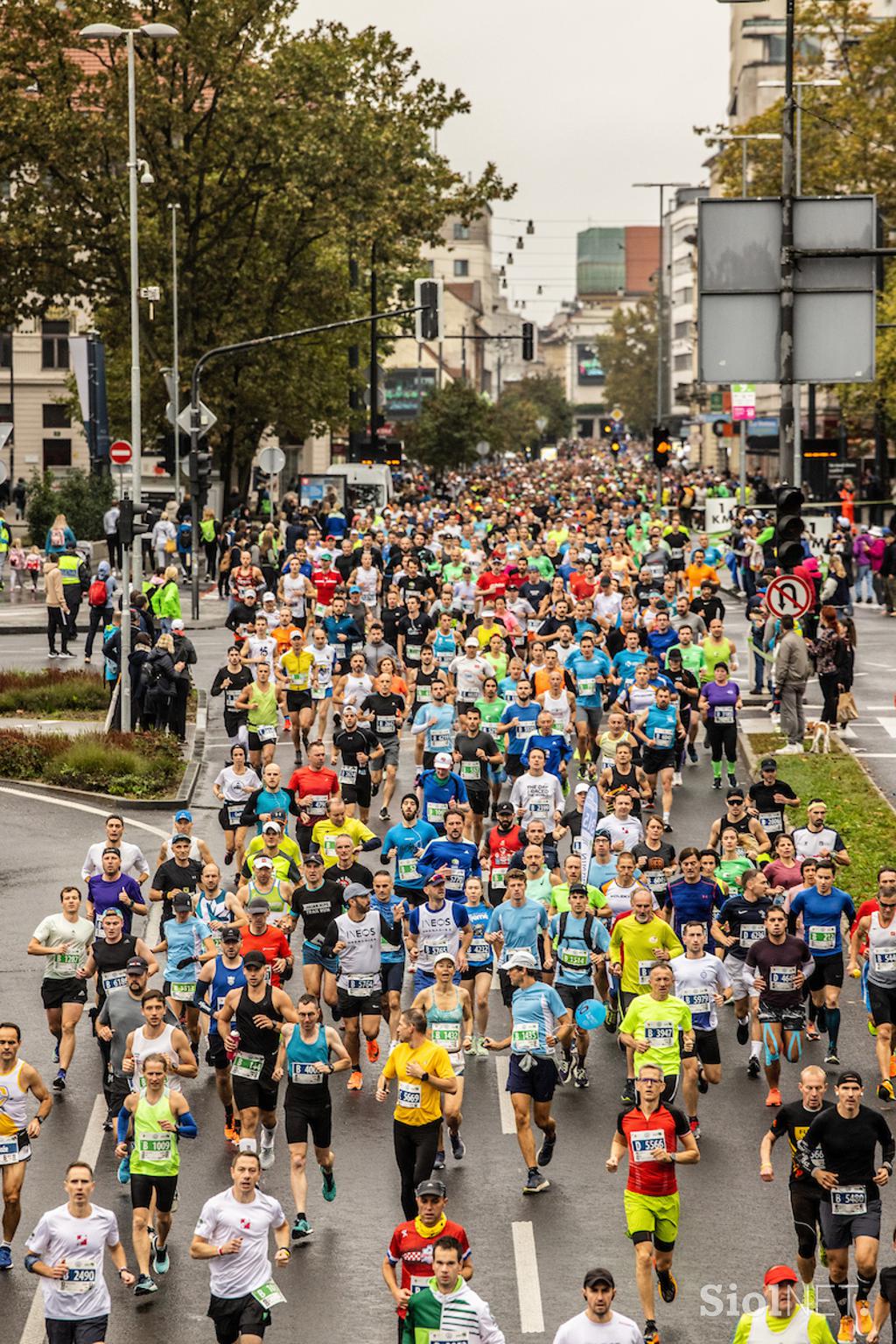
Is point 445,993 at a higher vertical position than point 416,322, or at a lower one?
lower

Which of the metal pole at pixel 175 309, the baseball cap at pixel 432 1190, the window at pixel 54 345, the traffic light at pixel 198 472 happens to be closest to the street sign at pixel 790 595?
the baseball cap at pixel 432 1190

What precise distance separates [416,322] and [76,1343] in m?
37.0

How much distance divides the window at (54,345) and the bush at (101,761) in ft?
196

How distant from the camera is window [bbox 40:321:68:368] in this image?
85625mm

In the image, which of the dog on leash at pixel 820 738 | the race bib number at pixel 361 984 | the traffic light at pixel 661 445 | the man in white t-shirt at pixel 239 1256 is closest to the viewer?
the man in white t-shirt at pixel 239 1256

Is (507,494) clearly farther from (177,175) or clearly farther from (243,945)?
(243,945)

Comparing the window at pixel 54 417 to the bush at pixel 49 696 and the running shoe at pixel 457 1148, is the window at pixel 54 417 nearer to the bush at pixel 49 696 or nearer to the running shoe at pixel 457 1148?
the bush at pixel 49 696

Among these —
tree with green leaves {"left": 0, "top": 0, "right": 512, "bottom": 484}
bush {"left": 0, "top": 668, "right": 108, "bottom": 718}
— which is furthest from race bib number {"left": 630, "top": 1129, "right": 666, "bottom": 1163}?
tree with green leaves {"left": 0, "top": 0, "right": 512, "bottom": 484}

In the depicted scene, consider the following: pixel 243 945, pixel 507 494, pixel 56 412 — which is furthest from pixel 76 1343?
pixel 56 412

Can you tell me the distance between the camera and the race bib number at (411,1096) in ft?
41.6

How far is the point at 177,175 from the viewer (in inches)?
2076

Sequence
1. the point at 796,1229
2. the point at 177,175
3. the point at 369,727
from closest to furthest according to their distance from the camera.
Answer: the point at 796,1229
the point at 369,727
the point at 177,175

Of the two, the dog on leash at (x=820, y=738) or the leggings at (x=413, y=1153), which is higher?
the dog on leash at (x=820, y=738)

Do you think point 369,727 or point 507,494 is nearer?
point 369,727
